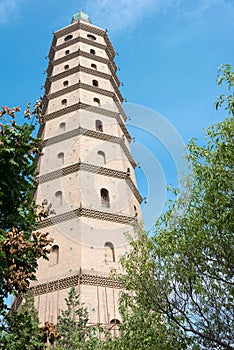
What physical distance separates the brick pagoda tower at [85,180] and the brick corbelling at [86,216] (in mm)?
40

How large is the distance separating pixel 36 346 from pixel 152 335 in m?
3.38

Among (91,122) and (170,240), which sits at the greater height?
(91,122)

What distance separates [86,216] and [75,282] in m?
2.92

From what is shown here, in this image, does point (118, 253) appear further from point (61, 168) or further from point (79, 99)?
point (79, 99)

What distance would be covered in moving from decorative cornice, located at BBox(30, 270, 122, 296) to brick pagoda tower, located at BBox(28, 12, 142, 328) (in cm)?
3

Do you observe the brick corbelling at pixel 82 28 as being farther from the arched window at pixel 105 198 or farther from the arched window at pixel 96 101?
the arched window at pixel 105 198

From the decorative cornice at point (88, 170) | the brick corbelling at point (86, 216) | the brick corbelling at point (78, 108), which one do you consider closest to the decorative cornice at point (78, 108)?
the brick corbelling at point (78, 108)

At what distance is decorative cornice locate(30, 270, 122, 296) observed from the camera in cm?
1377

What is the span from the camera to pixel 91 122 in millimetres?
19812

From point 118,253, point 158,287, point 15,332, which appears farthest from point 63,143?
point 15,332

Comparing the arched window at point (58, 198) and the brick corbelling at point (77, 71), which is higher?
the brick corbelling at point (77, 71)

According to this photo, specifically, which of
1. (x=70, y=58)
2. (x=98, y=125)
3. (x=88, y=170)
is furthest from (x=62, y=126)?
(x=70, y=58)

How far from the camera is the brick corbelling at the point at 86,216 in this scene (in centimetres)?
1581


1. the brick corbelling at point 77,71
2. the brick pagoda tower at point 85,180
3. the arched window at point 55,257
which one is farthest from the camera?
the brick corbelling at point 77,71
